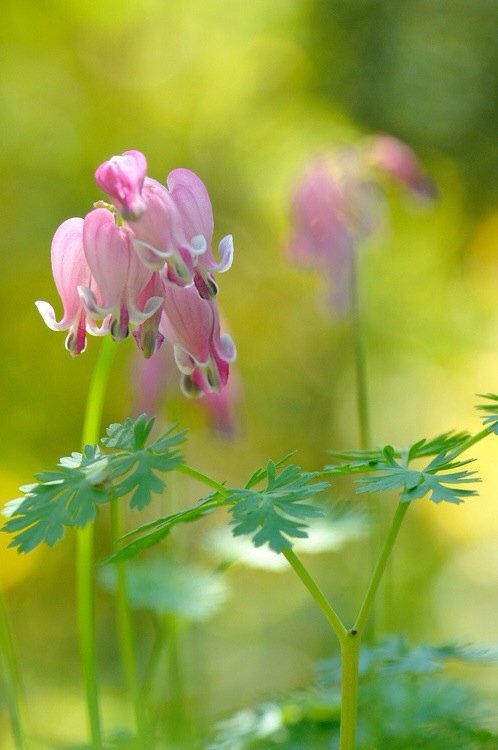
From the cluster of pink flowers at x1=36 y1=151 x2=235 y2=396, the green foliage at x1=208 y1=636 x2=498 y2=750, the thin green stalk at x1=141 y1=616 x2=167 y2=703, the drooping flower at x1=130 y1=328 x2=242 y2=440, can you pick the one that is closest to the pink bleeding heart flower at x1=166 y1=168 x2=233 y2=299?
the cluster of pink flowers at x1=36 y1=151 x2=235 y2=396

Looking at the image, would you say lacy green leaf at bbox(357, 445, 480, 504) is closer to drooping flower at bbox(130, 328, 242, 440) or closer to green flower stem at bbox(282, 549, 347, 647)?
green flower stem at bbox(282, 549, 347, 647)

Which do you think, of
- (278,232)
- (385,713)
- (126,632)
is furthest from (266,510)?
(278,232)

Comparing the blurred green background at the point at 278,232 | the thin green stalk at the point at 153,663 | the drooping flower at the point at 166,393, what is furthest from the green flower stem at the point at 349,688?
the blurred green background at the point at 278,232

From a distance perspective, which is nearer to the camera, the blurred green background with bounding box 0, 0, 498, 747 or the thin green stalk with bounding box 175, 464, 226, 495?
the thin green stalk with bounding box 175, 464, 226, 495

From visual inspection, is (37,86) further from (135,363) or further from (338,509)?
(338,509)

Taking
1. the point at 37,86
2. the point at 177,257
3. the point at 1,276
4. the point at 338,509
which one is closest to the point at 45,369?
the point at 1,276

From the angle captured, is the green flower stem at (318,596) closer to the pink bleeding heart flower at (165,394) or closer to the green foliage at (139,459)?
the green foliage at (139,459)

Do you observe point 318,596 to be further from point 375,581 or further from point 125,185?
point 125,185
